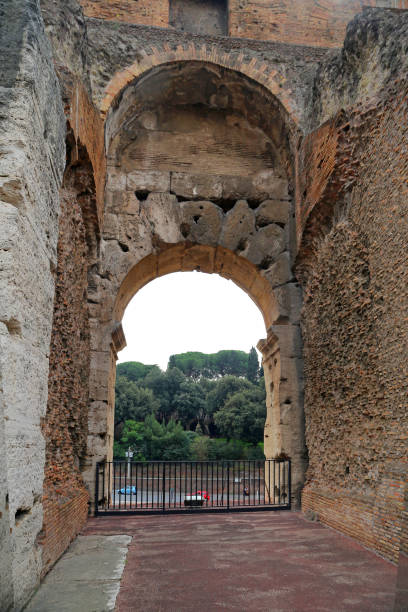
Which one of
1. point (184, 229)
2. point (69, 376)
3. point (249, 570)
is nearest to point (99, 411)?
point (69, 376)

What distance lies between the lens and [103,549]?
15.8 ft

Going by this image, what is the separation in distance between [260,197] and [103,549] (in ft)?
19.7

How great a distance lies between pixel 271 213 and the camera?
8.51m

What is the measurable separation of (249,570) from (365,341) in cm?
262

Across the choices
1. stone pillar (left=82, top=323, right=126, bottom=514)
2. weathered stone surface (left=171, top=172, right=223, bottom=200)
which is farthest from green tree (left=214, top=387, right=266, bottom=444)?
stone pillar (left=82, top=323, right=126, bottom=514)

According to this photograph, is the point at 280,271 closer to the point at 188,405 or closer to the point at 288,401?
the point at 288,401

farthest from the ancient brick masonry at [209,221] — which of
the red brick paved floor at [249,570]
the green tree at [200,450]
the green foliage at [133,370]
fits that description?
the green foliage at [133,370]

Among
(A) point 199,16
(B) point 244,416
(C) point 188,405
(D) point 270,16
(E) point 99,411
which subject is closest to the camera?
(E) point 99,411

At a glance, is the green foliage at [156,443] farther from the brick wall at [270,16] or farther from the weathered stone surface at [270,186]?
the brick wall at [270,16]

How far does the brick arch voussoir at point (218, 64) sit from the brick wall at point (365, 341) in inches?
89.4

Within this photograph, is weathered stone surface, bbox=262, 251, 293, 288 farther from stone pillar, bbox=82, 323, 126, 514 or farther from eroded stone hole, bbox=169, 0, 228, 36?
eroded stone hole, bbox=169, 0, 228, 36

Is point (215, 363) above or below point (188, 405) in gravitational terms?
above

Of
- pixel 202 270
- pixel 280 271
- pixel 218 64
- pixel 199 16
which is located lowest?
pixel 280 271

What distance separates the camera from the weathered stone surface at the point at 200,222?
8312mm
